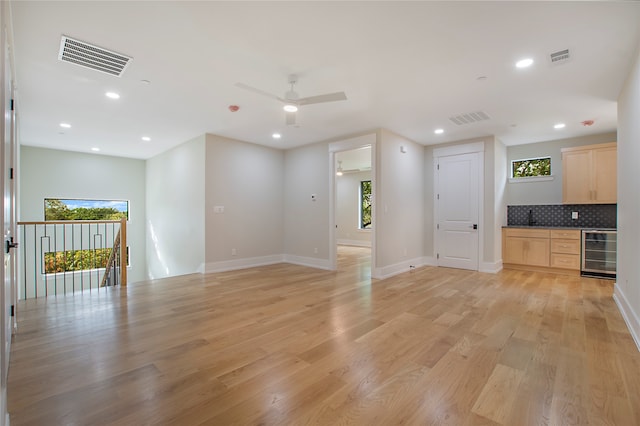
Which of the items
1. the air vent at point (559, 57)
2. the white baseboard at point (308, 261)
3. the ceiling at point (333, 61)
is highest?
the ceiling at point (333, 61)

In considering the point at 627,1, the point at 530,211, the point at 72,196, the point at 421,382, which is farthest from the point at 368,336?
the point at 72,196

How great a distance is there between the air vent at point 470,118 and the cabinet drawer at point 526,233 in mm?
2775

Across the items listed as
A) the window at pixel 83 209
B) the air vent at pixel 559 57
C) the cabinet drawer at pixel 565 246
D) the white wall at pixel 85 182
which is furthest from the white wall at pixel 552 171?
the white wall at pixel 85 182

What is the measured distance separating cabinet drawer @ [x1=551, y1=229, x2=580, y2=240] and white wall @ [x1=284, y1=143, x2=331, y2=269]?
4504mm

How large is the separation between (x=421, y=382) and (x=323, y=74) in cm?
307

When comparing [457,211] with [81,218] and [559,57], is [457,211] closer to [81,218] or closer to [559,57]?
[559,57]

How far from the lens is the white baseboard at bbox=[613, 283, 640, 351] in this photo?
8.93ft

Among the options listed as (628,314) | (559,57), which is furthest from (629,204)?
(559,57)

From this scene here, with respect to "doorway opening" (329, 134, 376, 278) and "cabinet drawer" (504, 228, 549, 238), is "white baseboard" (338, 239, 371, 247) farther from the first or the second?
"cabinet drawer" (504, 228, 549, 238)

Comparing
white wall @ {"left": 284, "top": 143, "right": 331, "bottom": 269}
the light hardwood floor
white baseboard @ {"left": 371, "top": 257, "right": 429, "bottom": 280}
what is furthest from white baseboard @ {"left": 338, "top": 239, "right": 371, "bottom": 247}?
the light hardwood floor

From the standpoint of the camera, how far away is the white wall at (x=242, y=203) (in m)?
5.93

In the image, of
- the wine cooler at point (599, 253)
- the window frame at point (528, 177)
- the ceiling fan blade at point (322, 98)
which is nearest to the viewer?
the ceiling fan blade at point (322, 98)

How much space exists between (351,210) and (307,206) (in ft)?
15.1

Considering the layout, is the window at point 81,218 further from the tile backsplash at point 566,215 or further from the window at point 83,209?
the tile backsplash at point 566,215
